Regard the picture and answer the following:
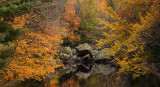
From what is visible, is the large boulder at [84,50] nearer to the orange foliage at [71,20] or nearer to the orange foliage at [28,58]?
the orange foliage at [71,20]

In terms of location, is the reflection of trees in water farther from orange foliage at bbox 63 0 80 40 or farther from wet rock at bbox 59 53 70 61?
orange foliage at bbox 63 0 80 40

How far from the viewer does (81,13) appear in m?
38.9

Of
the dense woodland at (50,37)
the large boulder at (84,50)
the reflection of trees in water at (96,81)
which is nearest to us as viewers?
the dense woodland at (50,37)

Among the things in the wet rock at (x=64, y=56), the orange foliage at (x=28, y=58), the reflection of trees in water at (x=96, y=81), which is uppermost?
the orange foliage at (x=28, y=58)

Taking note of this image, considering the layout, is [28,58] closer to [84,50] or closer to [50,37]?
[50,37]

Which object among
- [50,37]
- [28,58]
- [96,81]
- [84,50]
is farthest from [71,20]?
[28,58]

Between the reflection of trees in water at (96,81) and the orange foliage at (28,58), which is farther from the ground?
the orange foliage at (28,58)

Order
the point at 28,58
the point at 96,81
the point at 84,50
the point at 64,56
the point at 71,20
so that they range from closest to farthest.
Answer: the point at 28,58, the point at 96,81, the point at 64,56, the point at 84,50, the point at 71,20

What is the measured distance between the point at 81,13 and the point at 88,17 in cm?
233

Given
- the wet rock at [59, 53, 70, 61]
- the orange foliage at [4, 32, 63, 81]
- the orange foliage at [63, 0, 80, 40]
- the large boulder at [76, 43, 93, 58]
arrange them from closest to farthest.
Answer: the orange foliage at [4, 32, 63, 81] → the wet rock at [59, 53, 70, 61] → the large boulder at [76, 43, 93, 58] → the orange foliage at [63, 0, 80, 40]

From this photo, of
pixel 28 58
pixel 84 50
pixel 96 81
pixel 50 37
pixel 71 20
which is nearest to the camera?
pixel 28 58

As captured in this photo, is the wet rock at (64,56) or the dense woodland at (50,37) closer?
the dense woodland at (50,37)

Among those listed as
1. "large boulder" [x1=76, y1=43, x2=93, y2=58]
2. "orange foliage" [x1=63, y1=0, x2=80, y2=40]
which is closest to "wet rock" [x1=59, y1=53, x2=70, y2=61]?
"large boulder" [x1=76, y1=43, x2=93, y2=58]

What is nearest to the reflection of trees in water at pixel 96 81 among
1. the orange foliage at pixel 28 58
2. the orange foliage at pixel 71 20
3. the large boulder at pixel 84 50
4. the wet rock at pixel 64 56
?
the orange foliage at pixel 28 58
